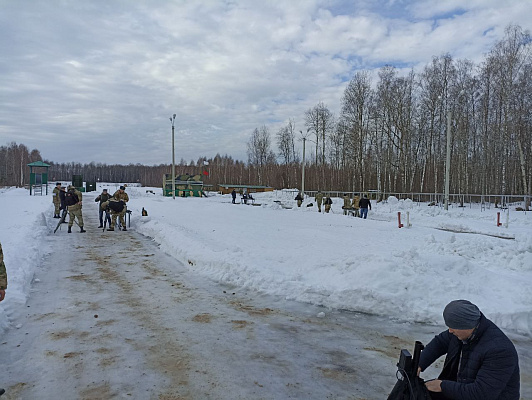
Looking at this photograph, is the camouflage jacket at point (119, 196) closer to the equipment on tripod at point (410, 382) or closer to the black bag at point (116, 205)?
the black bag at point (116, 205)

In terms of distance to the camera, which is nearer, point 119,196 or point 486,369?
point 486,369

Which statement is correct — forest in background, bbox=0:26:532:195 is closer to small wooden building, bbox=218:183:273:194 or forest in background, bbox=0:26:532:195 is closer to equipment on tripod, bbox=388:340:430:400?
small wooden building, bbox=218:183:273:194

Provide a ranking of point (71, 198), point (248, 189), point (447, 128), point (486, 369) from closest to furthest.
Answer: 1. point (486, 369)
2. point (71, 198)
3. point (447, 128)
4. point (248, 189)

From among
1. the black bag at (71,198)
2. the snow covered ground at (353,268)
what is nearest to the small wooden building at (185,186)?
the black bag at (71,198)

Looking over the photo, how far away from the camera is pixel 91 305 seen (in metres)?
6.59

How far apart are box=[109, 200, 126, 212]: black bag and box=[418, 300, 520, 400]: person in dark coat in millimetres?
15348

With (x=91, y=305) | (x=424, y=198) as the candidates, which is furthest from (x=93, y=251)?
(x=424, y=198)

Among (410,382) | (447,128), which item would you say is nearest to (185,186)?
(447,128)

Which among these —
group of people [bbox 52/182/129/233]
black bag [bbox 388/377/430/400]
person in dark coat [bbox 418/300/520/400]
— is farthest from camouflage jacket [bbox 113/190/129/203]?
person in dark coat [bbox 418/300/520/400]

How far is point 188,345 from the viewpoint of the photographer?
500 cm

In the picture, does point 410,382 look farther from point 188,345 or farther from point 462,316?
point 188,345

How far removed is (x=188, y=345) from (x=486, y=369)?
11.6ft

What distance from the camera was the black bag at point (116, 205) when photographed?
1619 centimetres

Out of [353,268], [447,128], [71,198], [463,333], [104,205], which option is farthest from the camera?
[447,128]
